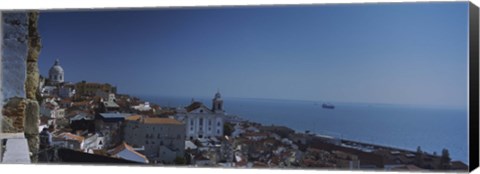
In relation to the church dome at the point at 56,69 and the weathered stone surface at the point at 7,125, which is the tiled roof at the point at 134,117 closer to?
the church dome at the point at 56,69

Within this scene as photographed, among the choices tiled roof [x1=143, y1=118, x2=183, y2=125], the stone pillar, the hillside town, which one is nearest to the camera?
the hillside town

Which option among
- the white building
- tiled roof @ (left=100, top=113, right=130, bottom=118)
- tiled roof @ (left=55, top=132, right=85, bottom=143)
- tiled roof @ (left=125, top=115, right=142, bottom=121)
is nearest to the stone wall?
tiled roof @ (left=55, top=132, right=85, bottom=143)

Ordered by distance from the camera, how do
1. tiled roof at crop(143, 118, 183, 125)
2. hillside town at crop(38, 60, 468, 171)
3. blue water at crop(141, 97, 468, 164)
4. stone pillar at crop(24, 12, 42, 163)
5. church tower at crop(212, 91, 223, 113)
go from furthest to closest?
stone pillar at crop(24, 12, 42, 163)
tiled roof at crop(143, 118, 183, 125)
church tower at crop(212, 91, 223, 113)
hillside town at crop(38, 60, 468, 171)
blue water at crop(141, 97, 468, 164)

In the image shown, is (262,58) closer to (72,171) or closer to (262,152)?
(262,152)

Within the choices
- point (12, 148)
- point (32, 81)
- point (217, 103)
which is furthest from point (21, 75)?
point (217, 103)

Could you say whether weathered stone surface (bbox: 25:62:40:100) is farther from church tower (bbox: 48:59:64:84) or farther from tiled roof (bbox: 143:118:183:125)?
tiled roof (bbox: 143:118:183:125)

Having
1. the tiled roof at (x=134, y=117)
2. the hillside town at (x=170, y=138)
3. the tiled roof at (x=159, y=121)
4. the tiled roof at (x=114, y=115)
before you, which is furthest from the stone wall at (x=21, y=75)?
the tiled roof at (x=159, y=121)

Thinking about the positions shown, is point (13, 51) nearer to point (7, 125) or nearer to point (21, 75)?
point (21, 75)
